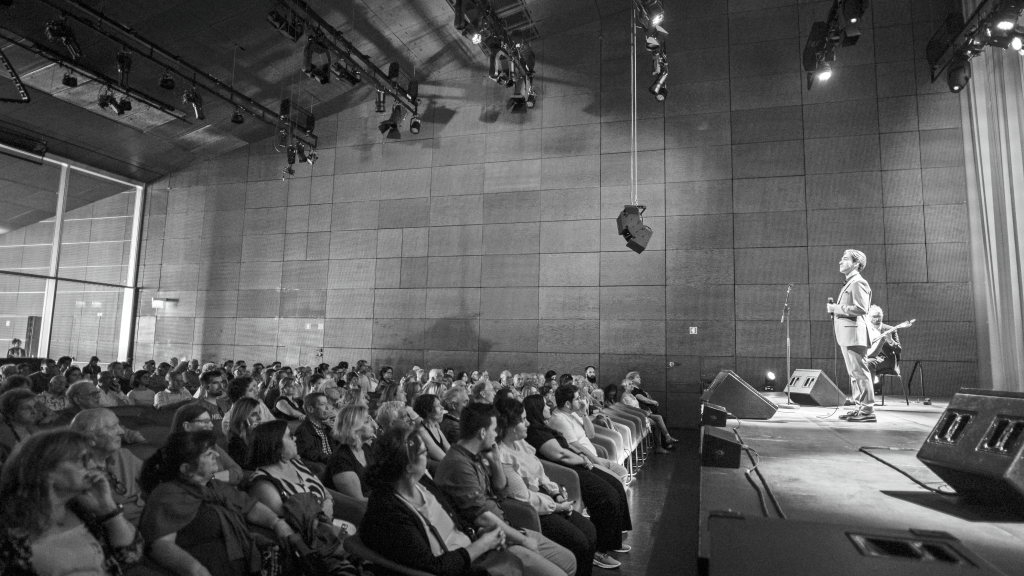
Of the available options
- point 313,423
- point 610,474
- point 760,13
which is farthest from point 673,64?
point 313,423

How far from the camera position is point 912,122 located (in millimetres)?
9516

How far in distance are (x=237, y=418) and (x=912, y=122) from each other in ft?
34.8

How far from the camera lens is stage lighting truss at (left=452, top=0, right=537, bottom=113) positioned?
7.94 meters

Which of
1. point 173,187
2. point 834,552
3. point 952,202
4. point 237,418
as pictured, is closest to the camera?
point 834,552

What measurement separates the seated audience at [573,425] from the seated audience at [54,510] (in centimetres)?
304

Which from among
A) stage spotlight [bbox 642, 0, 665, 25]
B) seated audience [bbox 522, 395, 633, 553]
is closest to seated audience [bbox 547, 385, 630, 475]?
seated audience [bbox 522, 395, 633, 553]

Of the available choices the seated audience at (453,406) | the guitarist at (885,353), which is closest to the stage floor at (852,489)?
the seated audience at (453,406)

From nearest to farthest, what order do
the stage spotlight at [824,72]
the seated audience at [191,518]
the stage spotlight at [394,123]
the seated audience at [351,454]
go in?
the seated audience at [191,518] < the seated audience at [351,454] < the stage spotlight at [824,72] < the stage spotlight at [394,123]

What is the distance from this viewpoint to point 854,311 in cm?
546

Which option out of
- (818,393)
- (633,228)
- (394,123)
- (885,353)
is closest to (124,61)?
(394,123)

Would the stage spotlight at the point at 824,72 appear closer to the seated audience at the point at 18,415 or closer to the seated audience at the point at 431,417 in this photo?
the seated audience at the point at 431,417

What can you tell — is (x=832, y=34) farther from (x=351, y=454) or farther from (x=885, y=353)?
(x=351, y=454)

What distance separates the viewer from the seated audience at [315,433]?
3688mm

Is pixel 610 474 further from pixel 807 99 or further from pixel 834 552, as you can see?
pixel 807 99
